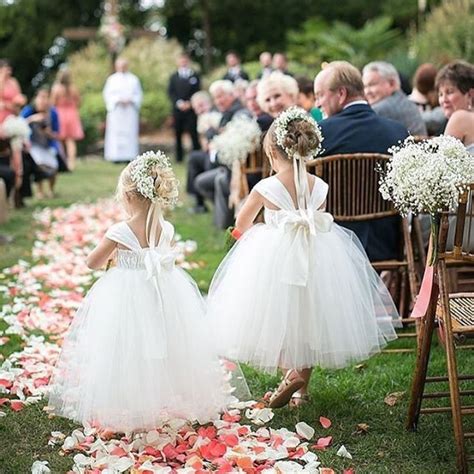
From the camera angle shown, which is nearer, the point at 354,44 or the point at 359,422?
the point at 359,422

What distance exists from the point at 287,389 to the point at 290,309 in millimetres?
407

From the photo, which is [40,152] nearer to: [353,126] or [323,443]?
[353,126]

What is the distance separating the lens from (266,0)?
2931 centimetres

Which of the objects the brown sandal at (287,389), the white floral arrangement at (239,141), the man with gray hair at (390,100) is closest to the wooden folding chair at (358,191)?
the brown sandal at (287,389)

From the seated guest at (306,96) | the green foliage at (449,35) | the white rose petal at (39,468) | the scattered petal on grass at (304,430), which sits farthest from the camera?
the green foliage at (449,35)

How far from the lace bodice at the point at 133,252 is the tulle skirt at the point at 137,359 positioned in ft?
0.14

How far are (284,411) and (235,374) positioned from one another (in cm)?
36

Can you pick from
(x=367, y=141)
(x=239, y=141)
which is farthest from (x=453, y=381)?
(x=239, y=141)

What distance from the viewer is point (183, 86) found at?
1780 centimetres

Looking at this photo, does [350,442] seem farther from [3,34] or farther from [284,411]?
[3,34]

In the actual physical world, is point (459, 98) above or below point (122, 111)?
above

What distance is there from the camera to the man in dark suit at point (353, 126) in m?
5.40

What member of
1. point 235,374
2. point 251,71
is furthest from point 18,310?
point 251,71

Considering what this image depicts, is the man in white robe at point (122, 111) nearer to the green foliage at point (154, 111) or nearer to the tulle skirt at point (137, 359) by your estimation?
the green foliage at point (154, 111)
